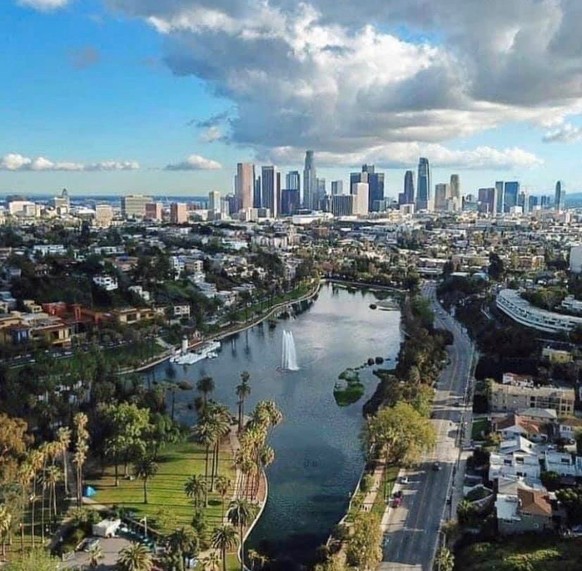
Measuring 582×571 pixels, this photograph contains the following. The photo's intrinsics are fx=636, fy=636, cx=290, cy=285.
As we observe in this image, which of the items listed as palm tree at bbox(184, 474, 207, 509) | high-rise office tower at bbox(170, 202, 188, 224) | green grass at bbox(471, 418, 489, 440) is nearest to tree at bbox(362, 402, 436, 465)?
green grass at bbox(471, 418, 489, 440)

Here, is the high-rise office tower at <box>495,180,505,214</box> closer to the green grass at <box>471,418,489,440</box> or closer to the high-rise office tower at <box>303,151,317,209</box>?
the high-rise office tower at <box>303,151,317,209</box>

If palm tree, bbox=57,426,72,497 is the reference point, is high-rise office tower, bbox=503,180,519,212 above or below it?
above

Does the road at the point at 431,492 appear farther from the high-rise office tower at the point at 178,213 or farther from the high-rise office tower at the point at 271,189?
the high-rise office tower at the point at 271,189

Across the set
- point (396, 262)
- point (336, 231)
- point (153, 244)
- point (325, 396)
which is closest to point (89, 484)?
point (325, 396)

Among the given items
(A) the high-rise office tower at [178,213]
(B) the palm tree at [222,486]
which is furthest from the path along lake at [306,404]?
(A) the high-rise office tower at [178,213]

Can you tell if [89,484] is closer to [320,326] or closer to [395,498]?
[395,498]

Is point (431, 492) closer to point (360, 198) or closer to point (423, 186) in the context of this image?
point (360, 198)
